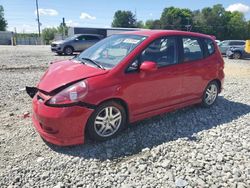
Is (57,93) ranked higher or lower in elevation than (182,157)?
higher

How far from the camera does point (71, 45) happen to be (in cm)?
1892

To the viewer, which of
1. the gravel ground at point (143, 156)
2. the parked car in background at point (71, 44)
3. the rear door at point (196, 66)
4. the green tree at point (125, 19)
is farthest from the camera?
the green tree at point (125, 19)

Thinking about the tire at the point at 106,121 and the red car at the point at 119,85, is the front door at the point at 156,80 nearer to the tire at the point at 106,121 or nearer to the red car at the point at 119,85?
the red car at the point at 119,85

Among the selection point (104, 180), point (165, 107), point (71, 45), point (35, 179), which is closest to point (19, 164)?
point (35, 179)

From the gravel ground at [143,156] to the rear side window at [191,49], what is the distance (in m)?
1.15

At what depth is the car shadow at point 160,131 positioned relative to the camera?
3826mm

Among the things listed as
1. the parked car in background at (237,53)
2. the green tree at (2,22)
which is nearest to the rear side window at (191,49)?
the parked car in background at (237,53)

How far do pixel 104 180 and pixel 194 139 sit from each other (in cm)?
179

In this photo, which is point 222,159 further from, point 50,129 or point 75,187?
point 50,129

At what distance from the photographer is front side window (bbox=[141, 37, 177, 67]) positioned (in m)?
4.42

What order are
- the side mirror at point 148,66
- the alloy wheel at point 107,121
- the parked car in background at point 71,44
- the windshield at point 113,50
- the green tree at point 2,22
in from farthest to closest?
the green tree at point 2,22 → the parked car in background at point 71,44 → the windshield at point 113,50 → the side mirror at point 148,66 → the alloy wheel at point 107,121

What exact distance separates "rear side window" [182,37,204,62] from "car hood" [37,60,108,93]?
1.90m

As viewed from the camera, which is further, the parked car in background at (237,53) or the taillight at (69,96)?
the parked car in background at (237,53)

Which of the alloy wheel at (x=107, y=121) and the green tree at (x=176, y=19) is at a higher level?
the green tree at (x=176, y=19)
